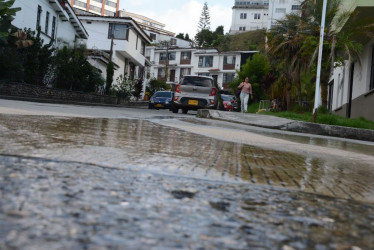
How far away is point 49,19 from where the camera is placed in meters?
27.1

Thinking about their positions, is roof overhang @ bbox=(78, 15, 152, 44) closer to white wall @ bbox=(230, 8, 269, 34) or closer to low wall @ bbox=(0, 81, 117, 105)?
low wall @ bbox=(0, 81, 117, 105)

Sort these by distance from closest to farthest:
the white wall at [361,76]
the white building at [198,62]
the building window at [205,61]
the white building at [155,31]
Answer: the white wall at [361,76]
the white building at [198,62]
the building window at [205,61]
the white building at [155,31]

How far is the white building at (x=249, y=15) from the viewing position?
9294 cm

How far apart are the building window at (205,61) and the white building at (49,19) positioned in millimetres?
34779

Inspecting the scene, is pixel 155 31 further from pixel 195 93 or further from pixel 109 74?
pixel 195 93

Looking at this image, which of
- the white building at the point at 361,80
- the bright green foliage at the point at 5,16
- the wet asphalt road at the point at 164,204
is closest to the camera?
the wet asphalt road at the point at 164,204

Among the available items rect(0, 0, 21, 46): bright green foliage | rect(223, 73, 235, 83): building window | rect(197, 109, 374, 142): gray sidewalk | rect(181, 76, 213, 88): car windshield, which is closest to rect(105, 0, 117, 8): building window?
rect(223, 73, 235, 83): building window

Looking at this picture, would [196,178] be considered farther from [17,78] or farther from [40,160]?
[17,78]

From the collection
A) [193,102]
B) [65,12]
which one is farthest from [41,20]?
[193,102]

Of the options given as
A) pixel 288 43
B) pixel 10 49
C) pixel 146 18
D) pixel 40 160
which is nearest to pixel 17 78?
pixel 10 49

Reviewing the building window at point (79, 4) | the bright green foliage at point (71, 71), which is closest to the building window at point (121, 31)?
the bright green foliage at point (71, 71)

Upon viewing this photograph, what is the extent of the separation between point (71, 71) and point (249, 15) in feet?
260

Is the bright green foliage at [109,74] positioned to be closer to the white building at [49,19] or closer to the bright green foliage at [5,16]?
the white building at [49,19]

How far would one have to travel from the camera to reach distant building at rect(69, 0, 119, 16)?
333 feet
